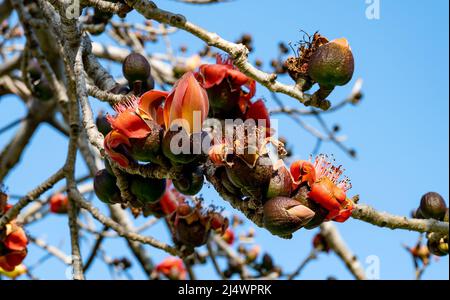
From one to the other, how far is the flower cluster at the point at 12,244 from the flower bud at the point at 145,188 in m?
0.78

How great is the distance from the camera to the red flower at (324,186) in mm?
1713

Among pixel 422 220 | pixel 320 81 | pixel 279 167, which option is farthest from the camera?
pixel 422 220

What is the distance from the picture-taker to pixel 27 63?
3.42 m

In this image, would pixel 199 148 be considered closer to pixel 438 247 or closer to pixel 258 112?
pixel 258 112

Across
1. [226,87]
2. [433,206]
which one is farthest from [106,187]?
[433,206]

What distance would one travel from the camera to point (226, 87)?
2014mm

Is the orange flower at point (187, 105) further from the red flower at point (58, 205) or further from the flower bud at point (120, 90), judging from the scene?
the red flower at point (58, 205)

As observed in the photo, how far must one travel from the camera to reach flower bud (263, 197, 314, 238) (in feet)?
5.37

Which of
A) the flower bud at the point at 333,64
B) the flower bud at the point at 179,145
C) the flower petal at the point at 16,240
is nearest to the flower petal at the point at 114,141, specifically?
the flower bud at the point at 179,145

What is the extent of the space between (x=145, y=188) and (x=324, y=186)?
19.8 inches

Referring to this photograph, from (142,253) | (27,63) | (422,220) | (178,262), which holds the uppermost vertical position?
(27,63)

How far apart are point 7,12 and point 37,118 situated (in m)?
0.70
